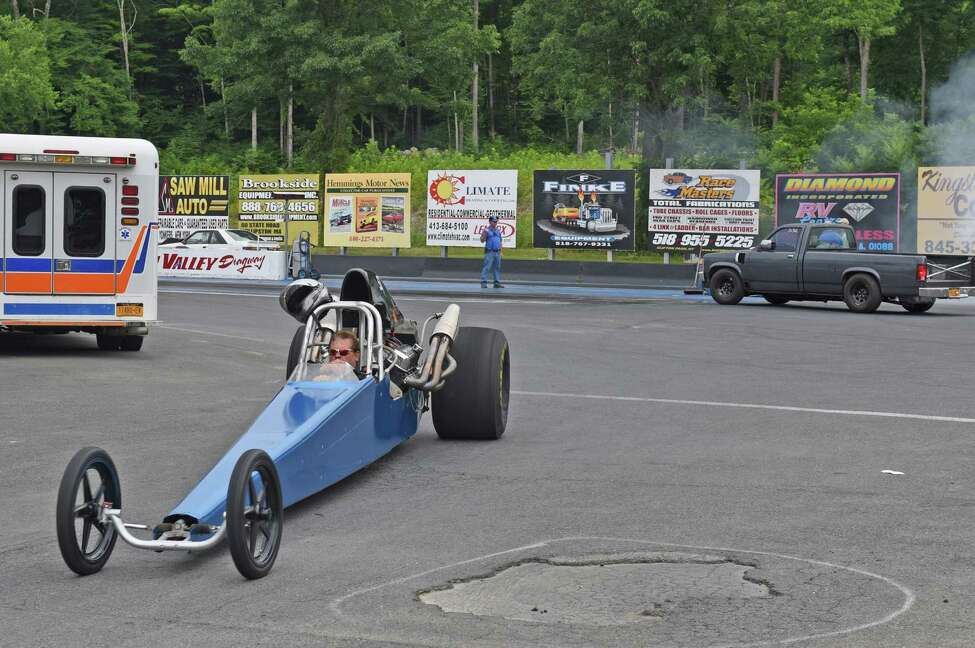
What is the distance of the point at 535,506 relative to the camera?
8.11 m

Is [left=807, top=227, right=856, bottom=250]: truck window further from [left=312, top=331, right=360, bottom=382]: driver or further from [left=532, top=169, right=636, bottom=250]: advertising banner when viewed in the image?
[left=312, top=331, right=360, bottom=382]: driver

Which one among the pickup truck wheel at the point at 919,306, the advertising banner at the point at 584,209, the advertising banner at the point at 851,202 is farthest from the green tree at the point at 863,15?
the pickup truck wheel at the point at 919,306

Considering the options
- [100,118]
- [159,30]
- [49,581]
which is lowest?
[49,581]

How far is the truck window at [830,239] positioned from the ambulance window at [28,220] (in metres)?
15.0

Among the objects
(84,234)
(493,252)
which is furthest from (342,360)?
(493,252)

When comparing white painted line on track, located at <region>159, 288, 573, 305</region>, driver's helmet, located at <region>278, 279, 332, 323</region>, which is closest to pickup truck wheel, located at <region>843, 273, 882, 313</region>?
white painted line on track, located at <region>159, 288, 573, 305</region>

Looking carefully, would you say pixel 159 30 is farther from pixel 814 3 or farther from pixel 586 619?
pixel 586 619

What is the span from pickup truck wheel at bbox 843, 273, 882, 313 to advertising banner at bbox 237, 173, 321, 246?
64.2ft

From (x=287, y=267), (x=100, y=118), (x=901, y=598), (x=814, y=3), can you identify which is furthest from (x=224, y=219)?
(x=901, y=598)

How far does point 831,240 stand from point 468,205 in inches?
544

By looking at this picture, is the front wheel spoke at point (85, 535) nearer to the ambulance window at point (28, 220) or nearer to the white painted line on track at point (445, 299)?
the ambulance window at point (28, 220)

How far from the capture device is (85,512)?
6367mm

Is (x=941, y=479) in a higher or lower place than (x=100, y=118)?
lower

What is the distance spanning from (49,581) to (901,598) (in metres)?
3.80
